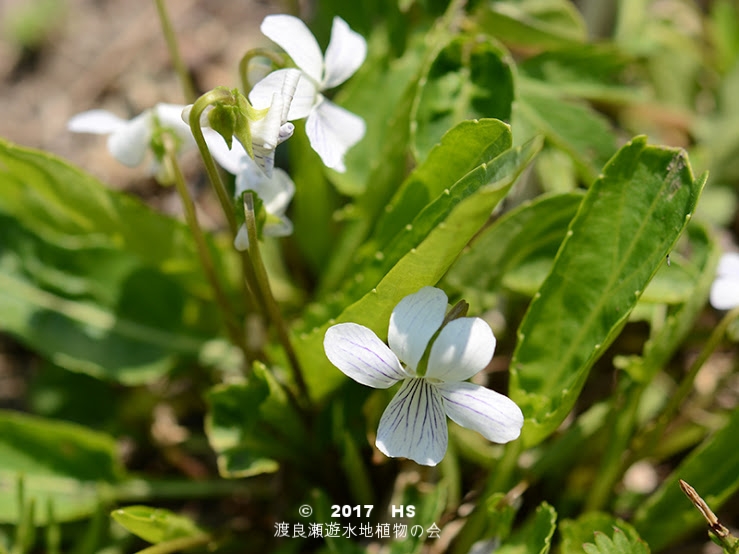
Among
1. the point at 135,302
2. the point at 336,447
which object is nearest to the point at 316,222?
the point at 135,302

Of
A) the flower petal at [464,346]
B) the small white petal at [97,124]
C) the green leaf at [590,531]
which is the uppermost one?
the small white petal at [97,124]

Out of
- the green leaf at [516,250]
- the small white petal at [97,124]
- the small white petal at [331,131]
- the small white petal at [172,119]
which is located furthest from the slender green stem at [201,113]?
the green leaf at [516,250]

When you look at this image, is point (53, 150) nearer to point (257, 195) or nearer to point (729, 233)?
point (257, 195)

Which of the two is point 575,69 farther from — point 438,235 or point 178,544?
A: point 178,544

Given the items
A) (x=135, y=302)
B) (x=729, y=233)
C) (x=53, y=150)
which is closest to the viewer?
(x=135, y=302)

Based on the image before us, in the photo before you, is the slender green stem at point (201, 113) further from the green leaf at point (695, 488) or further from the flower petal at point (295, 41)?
the green leaf at point (695, 488)

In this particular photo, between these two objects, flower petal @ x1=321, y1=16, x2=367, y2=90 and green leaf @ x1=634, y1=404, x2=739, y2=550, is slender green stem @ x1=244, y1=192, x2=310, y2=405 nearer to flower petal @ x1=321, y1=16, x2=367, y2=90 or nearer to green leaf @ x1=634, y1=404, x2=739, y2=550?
flower petal @ x1=321, y1=16, x2=367, y2=90
